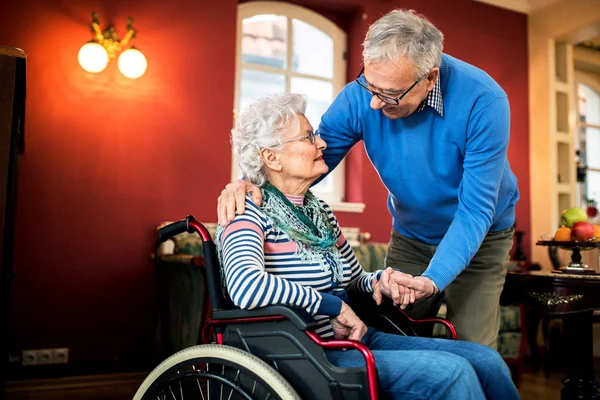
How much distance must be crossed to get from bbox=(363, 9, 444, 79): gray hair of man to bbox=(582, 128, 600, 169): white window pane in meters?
5.77

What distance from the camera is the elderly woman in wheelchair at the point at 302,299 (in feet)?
3.63

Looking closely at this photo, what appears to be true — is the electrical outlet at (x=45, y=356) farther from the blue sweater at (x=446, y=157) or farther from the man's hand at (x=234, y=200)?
the man's hand at (x=234, y=200)

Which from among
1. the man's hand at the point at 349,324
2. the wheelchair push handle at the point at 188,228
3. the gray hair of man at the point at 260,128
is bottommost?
the man's hand at the point at 349,324

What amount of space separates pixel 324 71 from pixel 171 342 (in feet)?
7.81

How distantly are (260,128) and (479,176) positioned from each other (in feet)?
2.00

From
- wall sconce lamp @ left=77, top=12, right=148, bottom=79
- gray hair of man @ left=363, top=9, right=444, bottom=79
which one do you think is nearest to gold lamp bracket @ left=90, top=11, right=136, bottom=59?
wall sconce lamp @ left=77, top=12, right=148, bottom=79

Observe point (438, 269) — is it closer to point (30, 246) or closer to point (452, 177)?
point (452, 177)

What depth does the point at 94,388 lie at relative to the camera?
314 centimetres

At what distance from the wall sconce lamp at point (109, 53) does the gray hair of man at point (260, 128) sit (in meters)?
2.15

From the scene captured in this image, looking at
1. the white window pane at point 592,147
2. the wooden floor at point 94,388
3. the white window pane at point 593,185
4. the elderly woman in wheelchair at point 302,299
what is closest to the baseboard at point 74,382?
the wooden floor at point 94,388

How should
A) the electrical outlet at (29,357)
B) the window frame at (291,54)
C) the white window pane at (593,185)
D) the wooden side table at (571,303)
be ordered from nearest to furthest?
the wooden side table at (571,303) < the electrical outlet at (29,357) < the window frame at (291,54) < the white window pane at (593,185)

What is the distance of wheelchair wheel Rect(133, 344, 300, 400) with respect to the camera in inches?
42.8

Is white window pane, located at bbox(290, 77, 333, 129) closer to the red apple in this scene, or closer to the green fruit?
the green fruit

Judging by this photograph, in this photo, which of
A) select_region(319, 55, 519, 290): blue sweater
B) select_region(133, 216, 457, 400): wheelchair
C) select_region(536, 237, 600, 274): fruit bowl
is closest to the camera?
select_region(133, 216, 457, 400): wheelchair
